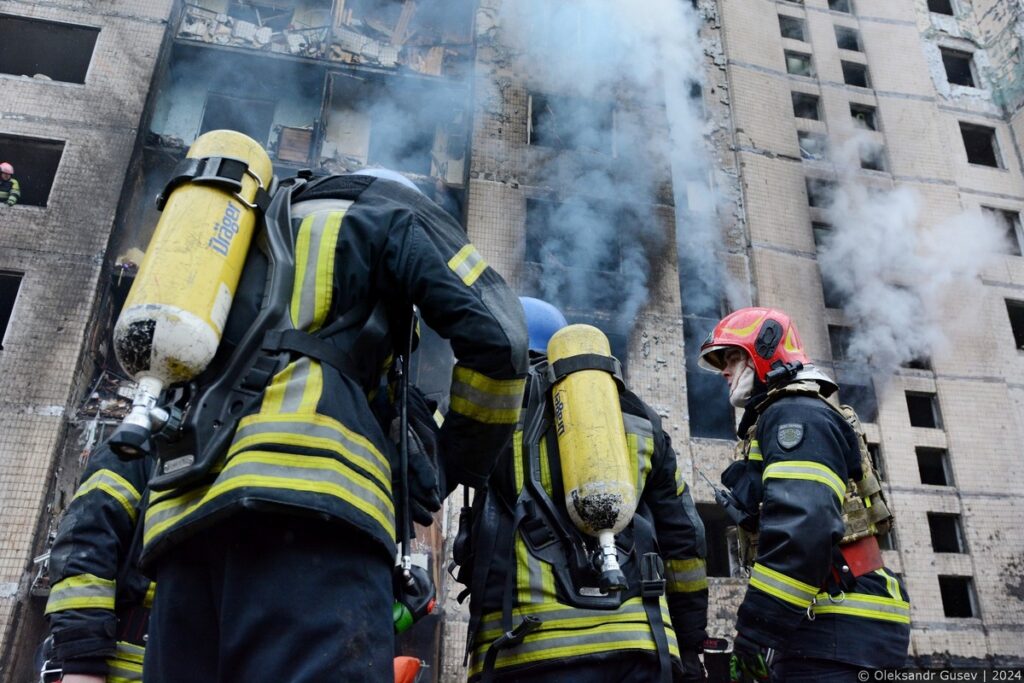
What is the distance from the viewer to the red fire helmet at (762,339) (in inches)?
150

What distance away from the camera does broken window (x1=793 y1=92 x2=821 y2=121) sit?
14992mm

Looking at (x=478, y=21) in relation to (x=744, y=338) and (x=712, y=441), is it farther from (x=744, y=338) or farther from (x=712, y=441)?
(x=744, y=338)

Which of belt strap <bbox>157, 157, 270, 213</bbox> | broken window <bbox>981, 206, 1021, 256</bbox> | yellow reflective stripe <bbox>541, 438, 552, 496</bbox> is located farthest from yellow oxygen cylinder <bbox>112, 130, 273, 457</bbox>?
broken window <bbox>981, 206, 1021, 256</bbox>

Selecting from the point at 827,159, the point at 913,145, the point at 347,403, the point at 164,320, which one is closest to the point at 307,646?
the point at 347,403

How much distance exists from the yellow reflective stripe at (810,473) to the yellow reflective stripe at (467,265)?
171 cm

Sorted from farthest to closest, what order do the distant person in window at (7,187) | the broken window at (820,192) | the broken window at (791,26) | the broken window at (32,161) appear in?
the broken window at (791,26) < the broken window at (820,192) < the broken window at (32,161) < the distant person in window at (7,187)

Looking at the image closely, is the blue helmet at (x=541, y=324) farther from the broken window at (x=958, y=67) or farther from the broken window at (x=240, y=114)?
the broken window at (x=958, y=67)

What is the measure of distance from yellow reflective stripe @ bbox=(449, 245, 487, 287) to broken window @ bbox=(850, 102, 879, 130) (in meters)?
15.4

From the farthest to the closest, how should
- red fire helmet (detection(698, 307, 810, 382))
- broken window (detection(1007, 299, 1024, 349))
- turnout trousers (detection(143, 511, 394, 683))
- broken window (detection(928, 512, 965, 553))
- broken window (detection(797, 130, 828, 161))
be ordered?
broken window (detection(797, 130, 828, 161)), broken window (detection(1007, 299, 1024, 349)), broken window (detection(928, 512, 965, 553)), red fire helmet (detection(698, 307, 810, 382)), turnout trousers (detection(143, 511, 394, 683))

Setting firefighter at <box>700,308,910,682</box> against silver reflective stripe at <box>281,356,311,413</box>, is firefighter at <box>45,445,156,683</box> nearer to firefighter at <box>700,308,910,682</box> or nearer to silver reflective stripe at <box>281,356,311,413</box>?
silver reflective stripe at <box>281,356,311,413</box>

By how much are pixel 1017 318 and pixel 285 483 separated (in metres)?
16.5

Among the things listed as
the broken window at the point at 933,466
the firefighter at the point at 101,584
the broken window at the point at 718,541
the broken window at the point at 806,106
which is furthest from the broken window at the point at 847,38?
the firefighter at the point at 101,584

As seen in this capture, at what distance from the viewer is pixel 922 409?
12.7 meters

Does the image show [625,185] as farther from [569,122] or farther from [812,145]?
[812,145]
